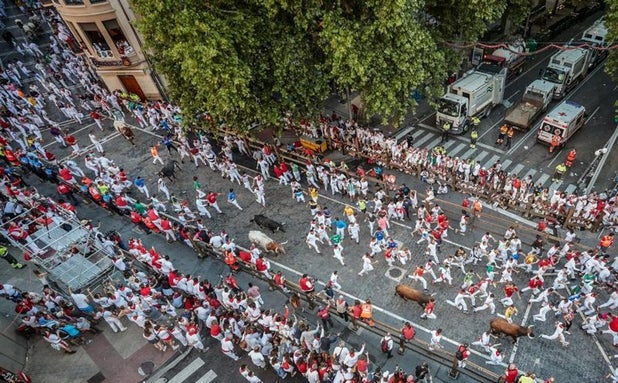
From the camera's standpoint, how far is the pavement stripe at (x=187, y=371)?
46.1ft

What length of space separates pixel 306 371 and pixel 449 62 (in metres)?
20.3

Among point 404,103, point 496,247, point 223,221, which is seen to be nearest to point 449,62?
point 404,103

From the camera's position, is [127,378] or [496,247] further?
[496,247]

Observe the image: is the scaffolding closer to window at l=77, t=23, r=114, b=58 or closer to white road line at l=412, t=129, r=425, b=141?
window at l=77, t=23, r=114, b=58

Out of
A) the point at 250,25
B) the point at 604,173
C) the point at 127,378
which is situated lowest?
the point at 604,173

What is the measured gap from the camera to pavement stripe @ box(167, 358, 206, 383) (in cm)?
1406

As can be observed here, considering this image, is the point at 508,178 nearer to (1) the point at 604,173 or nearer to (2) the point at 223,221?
(1) the point at 604,173

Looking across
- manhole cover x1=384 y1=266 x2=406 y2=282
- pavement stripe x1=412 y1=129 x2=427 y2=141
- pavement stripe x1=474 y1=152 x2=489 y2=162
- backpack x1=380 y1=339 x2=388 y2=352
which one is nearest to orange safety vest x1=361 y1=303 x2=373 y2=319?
backpack x1=380 y1=339 x2=388 y2=352

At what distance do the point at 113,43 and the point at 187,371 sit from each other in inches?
973

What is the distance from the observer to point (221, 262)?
718 inches

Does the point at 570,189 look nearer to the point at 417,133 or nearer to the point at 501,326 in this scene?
the point at 417,133

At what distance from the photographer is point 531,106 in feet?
90.0

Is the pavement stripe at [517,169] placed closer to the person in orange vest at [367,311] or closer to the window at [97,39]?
the person in orange vest at [367,311]

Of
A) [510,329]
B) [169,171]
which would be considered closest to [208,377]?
[510,329]
